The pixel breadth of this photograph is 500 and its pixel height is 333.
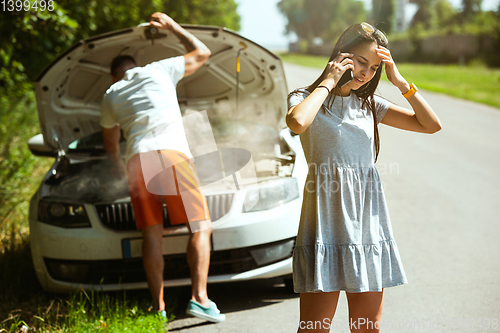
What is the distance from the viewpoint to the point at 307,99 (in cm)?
203

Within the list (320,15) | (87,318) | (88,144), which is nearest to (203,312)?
(87,318)

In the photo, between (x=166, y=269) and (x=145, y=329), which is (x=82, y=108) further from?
(x=145, y=329)

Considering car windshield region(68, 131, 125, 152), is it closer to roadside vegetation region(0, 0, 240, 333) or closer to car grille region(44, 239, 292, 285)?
roadside vegetation region(0, 0, 240, 333)

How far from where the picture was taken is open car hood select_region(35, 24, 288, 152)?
152 inches

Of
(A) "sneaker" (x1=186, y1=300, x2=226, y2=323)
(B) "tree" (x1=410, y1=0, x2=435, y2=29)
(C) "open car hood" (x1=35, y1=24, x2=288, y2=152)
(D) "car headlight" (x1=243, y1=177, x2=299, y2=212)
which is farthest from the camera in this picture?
(B) "tree" (x1=410, y1=0, x2=435, y2=29)

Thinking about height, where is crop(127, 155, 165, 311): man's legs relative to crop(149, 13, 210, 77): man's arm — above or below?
below

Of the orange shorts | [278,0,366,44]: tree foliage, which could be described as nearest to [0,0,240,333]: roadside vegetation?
the orange shorts

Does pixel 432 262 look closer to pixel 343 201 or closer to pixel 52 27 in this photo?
pixel 343 201

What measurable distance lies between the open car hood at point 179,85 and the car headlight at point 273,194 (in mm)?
1141

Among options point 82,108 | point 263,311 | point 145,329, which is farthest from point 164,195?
point 82,108

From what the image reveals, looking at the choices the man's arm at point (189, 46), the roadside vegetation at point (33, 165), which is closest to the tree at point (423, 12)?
the roadside vegetation at point (33, 165)

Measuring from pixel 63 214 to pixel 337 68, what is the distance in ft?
7.39

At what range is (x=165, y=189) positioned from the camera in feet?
10.4

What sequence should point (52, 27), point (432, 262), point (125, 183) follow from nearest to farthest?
point (125, 183) < point (432, 262) < point (52, 27)
